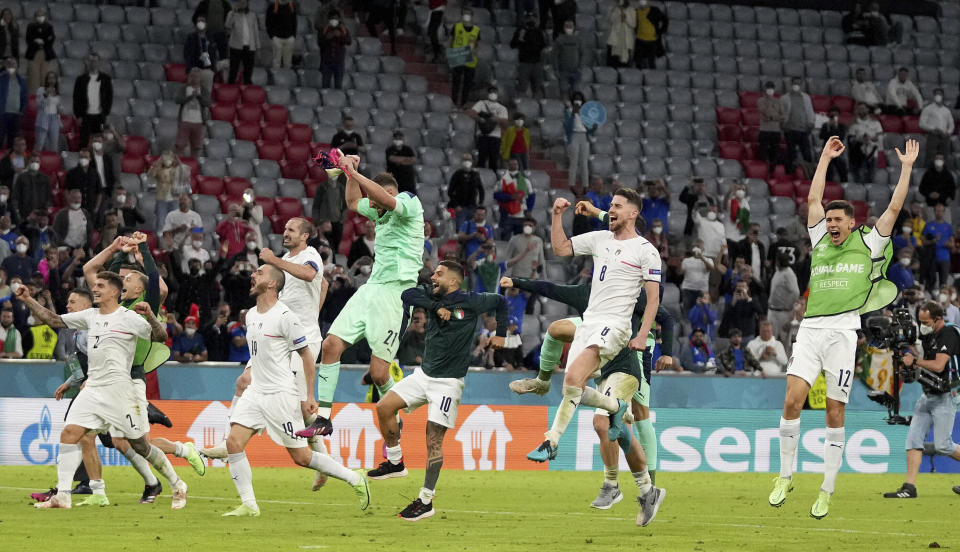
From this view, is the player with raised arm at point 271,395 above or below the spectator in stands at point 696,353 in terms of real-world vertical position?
above

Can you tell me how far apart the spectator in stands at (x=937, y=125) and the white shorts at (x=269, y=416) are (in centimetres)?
2381

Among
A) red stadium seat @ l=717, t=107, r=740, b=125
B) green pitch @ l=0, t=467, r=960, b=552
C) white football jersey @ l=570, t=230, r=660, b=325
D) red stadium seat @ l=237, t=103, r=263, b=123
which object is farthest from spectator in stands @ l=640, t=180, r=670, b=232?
white football jersey @ l=570, t=230, r=660, b=325

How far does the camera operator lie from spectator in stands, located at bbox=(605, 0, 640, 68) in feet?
53.5

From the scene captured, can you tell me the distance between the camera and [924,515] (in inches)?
596

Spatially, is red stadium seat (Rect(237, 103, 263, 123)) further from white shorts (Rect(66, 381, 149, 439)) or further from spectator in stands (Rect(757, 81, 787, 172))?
white shorts (Rect(66, 381, 149, 439))


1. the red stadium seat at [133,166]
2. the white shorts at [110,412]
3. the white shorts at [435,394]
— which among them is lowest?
the white shorts at [110,412]

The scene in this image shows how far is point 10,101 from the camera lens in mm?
26578

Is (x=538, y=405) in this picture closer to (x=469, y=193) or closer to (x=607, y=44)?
(x=469, y=193)

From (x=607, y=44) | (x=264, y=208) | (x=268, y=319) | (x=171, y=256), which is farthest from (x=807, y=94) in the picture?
(x=268, y=319)

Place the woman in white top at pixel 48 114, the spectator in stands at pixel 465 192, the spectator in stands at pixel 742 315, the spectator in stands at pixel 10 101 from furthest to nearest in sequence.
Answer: the spectator in stands at pixel 465 192
the spectator in stands at pixel 10 101
the woman in white top at pixel 48 114
the spectator in stands at pixel 742 315

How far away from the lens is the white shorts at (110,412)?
13.2 m

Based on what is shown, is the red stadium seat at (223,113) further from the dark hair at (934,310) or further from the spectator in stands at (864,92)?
the dark hair at (934,310)

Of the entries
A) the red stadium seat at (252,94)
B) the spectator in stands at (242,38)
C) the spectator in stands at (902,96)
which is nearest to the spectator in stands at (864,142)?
the spectator in stands at (902,96)

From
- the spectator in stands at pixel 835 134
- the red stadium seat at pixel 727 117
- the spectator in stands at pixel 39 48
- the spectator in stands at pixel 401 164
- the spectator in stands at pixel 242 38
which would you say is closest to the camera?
the spectator in stands at pixel 401 164
